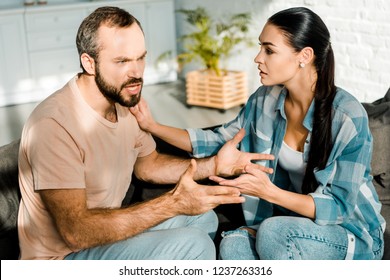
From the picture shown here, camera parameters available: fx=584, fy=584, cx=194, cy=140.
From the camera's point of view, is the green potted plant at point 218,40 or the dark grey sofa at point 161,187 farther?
the green potted plant at point 218,40

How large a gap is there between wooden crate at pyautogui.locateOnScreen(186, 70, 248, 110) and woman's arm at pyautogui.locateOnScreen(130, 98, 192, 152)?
2724 mm

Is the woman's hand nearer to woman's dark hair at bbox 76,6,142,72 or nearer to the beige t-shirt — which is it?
the beige t-shirt

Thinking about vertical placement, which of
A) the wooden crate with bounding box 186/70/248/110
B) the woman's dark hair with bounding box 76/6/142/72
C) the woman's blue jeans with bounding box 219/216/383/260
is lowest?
the wooden crate with bounding box 186/70/248/110

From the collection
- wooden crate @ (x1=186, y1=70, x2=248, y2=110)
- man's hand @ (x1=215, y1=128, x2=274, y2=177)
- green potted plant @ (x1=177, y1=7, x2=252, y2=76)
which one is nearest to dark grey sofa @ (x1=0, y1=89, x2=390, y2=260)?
man's hand @ (x1=215, y1=128, x2=274, y2=177)

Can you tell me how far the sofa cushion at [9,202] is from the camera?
1860 millimetres

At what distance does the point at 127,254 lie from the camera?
1.78 metres

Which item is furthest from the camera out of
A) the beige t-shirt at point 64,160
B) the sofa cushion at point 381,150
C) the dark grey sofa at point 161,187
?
the sofa cushion at point 381,150

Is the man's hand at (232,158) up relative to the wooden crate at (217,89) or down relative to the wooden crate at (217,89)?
up

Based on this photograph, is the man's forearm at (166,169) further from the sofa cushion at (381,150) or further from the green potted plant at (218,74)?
the green potted plant at (218,74)

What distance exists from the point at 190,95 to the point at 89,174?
342 cm

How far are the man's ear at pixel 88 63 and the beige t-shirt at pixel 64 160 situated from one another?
0.19 ft

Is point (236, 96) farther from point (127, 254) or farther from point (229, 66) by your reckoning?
point (127, 254)

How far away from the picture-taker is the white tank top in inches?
80.2

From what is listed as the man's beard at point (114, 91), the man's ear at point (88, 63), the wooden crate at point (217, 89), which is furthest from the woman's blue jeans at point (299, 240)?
the wooden crate at point (217, 89)
